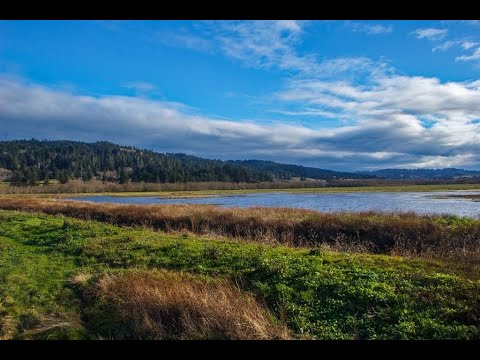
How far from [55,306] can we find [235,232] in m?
15.9

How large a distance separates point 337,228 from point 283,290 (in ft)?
47.1

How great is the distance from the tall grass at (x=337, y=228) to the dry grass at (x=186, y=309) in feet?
28.5

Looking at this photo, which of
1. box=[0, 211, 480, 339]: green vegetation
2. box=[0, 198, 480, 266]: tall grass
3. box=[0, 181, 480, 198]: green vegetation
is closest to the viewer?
box=[0, 211, 480, 339]: green vegetation

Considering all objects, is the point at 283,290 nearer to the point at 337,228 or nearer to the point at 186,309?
the point at 186,309

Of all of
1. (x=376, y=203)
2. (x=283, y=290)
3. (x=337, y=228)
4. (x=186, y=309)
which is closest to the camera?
(x=186, y=309)

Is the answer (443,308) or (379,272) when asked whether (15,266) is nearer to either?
(379,272)

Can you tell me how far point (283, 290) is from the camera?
414 inches

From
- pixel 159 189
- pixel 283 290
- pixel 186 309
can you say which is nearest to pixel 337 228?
pixel 283 290

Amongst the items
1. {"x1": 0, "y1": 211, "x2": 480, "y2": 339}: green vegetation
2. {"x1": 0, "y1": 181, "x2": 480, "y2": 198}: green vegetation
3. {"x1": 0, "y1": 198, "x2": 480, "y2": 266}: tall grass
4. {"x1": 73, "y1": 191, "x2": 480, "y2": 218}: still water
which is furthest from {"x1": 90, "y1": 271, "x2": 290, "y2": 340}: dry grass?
{"x1": 0, "y1": 181, "x2": 480, "y2": 198}: green vegetation

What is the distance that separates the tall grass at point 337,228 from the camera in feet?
63.0

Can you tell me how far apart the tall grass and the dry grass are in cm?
869

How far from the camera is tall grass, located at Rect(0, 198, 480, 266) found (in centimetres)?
1919

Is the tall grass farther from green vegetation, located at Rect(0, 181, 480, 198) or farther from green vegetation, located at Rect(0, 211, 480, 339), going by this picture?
green vegetation, located at Rect(0, 181, 480, 198)
